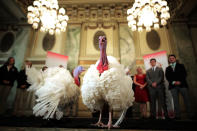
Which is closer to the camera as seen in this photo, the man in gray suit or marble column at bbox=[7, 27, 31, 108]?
the man in gray suit

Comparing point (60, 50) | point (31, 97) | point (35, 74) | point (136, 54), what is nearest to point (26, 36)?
point (60, 50)

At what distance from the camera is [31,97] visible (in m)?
5.91

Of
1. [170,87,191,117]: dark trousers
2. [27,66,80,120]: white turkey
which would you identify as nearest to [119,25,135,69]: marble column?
[170,87,191,117]: dark trousers

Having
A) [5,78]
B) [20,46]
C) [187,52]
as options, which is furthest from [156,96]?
[20,46]

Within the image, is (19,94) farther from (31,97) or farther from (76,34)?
(76,34)

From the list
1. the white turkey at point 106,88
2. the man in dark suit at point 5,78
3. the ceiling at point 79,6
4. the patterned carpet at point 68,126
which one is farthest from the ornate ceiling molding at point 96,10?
the patterned carpet at point 68,126

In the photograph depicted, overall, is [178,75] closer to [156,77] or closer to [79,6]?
[156,77]

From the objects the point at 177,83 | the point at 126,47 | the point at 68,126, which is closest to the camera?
the point at 68,126

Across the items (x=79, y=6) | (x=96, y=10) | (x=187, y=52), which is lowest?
(x=187, y=52)

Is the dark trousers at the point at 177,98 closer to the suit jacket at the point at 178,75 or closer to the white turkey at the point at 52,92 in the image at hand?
the suit jacket at the point at 178,75

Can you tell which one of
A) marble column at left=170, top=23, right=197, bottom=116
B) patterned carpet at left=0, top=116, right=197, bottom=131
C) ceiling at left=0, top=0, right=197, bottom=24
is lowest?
patterned carpet at left=0, top=116, right=197, bottom=131

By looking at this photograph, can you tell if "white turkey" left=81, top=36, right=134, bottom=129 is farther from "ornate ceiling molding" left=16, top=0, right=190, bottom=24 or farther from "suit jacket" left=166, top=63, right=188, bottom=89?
"ornate ceiling molding" left=16, top=0, right=190, bottom=24

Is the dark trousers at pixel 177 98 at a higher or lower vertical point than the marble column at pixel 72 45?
lower

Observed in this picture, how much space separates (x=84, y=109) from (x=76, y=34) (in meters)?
4.03
